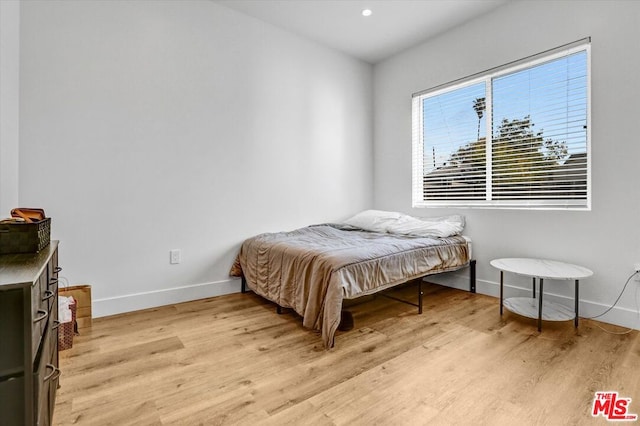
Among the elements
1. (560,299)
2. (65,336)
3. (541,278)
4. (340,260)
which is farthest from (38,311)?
(560,299)

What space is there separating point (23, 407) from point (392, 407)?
4.13 ft

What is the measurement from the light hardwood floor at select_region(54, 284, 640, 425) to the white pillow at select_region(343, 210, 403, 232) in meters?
1.03

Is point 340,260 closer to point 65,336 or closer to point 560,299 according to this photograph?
point 65,336

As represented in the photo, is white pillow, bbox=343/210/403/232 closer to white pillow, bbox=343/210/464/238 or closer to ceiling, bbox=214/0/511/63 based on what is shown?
white pillow, bbox=343/210/464/238

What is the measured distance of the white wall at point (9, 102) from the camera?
1.59 m

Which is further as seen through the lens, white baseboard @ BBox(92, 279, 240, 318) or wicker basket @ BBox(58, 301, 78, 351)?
white baseboard @ BBox(92, 279, 240, 318)

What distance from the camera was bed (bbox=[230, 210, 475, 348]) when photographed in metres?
2.01

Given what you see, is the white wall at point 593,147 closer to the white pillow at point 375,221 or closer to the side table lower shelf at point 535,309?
the side table lower shelf at point 535,309

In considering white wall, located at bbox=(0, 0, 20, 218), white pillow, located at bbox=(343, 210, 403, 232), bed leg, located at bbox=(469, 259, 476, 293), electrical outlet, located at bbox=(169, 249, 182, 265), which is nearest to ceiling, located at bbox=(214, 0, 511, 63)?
white wall, located at bbox=(0, 0, 20, 218)

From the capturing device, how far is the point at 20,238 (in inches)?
42.3

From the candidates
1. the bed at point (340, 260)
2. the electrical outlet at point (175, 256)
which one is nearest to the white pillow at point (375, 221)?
the bed at point (340, 260)

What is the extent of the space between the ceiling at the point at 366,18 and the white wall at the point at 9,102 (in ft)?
5.14

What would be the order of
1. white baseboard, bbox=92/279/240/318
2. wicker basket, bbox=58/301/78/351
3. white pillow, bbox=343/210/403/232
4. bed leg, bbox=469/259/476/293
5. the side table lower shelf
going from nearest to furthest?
wicker basket, bbox=58/301/78/351, the side table lower shelf, white baseboard, bbox=92/279/240/318, bed leg, bbox=469/259/476/293, white pillow, bbox=343/210/403/232

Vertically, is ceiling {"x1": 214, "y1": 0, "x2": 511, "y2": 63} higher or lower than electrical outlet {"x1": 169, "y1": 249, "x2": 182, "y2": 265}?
higher
